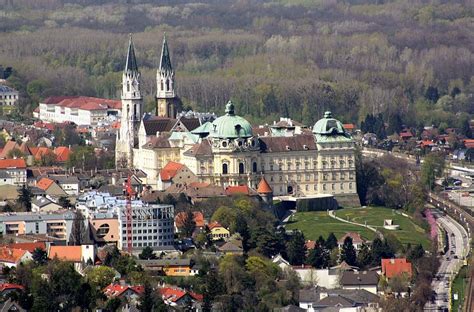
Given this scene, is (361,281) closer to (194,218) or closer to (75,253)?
(75,253)

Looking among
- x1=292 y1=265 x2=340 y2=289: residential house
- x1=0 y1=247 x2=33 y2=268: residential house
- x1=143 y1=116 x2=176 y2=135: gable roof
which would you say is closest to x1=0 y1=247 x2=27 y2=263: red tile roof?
x1=0 y1=247 x2=33 y2=268: residential house

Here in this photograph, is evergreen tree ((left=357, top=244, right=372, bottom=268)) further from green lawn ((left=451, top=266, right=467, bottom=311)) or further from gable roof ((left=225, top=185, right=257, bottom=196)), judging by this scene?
gable roof ((left=225, top=185, right=257, bottom=196))

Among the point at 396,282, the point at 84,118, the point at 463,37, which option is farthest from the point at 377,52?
the point at 396,282

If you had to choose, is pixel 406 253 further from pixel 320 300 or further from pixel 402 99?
pixel 402 99

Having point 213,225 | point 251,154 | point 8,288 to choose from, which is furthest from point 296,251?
point 251,154

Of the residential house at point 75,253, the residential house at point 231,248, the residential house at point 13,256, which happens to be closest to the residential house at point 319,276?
the residential house at point 231,248

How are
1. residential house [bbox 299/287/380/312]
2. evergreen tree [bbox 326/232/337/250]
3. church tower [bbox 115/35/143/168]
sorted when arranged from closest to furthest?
residential house [bbox 299/287/380/312]
evergreen tree [bbox 326/232/337/250]
church tower [bbox 115/35/143/168]

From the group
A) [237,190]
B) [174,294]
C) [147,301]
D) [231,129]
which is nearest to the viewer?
[147,301]
